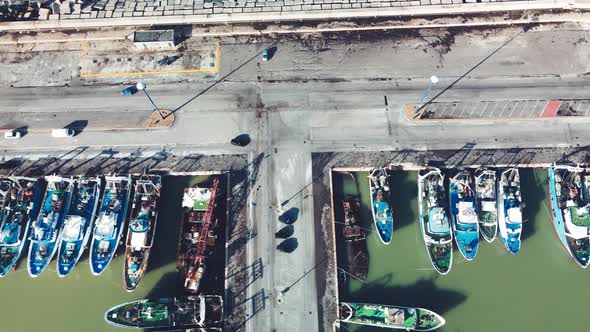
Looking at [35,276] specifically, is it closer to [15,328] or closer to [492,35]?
[15,328]

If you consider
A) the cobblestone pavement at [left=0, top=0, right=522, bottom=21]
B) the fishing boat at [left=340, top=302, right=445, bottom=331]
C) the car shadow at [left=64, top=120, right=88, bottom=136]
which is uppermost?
the cobblestone pavement at [left=0, top=0, right=522, bottom=21]

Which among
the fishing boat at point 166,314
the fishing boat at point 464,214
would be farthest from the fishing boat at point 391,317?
the fishing boat at point 166,314

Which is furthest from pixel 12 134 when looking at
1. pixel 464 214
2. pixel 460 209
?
pixel 464 214

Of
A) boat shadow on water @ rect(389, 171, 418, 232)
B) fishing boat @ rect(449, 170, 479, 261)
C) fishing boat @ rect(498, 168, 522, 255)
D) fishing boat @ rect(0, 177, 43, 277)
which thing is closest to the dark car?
boat shadow on water @ rect(389, 171, 418, 232)

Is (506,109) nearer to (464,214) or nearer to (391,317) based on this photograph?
(464,214)

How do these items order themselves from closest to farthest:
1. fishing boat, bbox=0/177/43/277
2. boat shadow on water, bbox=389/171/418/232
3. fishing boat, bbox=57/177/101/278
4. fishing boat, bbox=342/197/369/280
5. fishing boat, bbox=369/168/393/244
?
fishing boat, bbox=57/177/101/278 → fishing boat, bbox=0/177/43/277 → fishing boat, bbox=342/197/369/280 → fishing boat, bbox=369/168/393/244 → boat shadow on water, bbox=389/171/418/232

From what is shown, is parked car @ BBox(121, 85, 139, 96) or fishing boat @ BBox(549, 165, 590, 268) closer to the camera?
fishing boat @ BBox(549, 165, 590, 268)

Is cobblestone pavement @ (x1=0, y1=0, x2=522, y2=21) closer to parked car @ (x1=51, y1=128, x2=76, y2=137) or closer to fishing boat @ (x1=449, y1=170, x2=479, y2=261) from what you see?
parked car @ (x1=51, y1=128, x2=76, y2=137)

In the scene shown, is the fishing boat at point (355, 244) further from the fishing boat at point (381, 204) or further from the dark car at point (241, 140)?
the dark car at point (241, 140)
